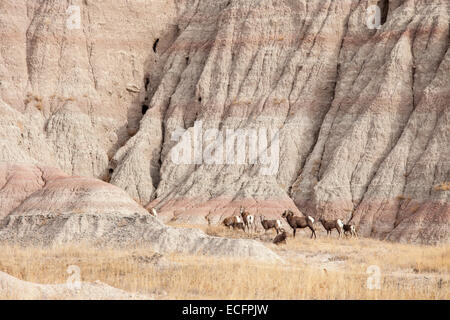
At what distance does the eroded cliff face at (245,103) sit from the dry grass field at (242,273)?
11718mm

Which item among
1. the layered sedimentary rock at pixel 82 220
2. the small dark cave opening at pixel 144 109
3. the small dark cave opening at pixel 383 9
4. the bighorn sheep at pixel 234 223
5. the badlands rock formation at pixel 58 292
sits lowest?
the bighorn sheep at pixel 234 223

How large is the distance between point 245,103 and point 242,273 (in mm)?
38378

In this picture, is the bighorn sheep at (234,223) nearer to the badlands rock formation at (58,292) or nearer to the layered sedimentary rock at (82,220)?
the layered sedimentary rock at (82,220)

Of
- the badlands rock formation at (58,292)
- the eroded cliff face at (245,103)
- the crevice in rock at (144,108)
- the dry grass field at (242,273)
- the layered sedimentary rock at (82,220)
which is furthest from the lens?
the crevice in rock at (144,108)

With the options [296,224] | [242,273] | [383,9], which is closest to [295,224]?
[296,224]

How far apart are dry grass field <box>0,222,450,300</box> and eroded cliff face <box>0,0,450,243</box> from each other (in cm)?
1172

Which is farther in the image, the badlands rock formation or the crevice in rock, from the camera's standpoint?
the crevice in rock

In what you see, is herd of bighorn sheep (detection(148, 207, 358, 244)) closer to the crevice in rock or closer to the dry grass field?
the dry grass field

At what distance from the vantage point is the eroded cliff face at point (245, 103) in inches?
1774

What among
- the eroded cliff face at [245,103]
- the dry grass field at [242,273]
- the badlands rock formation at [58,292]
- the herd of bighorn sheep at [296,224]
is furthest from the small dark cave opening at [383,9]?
the badlands rock formation at [58,292]

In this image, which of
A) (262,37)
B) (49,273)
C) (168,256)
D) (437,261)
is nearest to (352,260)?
(437,261)

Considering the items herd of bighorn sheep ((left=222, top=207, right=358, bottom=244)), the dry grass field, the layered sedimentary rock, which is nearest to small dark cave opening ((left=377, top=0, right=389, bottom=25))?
herd of bighorn sheep ((left=222, top=207, right=358, bottom=244))

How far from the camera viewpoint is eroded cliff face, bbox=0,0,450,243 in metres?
45.1
